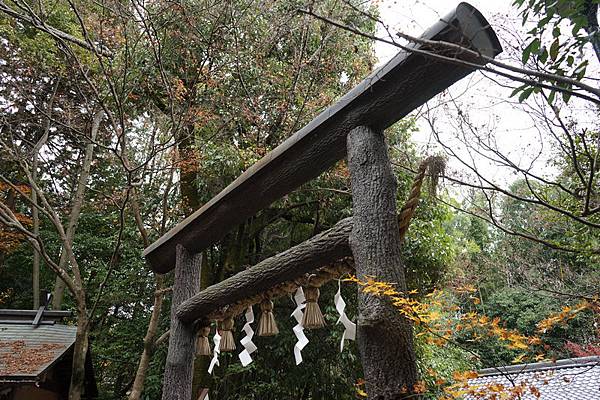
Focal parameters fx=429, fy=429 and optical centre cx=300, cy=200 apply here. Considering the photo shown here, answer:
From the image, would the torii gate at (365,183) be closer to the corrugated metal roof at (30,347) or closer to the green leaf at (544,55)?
the green leaf at (544,55)

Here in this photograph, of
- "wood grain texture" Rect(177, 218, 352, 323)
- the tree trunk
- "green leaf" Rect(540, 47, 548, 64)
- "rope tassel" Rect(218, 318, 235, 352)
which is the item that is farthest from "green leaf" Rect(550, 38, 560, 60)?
the tree trunk

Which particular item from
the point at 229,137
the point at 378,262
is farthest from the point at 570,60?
the point at 229,137

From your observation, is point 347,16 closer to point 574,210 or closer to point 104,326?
point 574,210

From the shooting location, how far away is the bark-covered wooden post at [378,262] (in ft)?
3.93

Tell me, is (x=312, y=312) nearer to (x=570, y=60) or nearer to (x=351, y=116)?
(x=351, y=116)

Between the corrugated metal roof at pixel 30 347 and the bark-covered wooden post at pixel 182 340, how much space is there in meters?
2.03

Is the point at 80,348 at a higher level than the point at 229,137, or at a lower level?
lower

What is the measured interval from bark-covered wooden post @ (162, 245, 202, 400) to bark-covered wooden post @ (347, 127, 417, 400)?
1587 mm

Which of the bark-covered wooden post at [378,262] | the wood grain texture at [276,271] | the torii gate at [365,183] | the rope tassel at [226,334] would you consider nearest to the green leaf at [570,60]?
the torii gate at [365,183]

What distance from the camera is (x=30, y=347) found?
179 inches

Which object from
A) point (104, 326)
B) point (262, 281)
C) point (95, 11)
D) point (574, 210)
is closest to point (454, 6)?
point (262, 281)

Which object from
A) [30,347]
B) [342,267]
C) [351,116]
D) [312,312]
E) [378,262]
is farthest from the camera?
[30,347]

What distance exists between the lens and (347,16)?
458 centimetres

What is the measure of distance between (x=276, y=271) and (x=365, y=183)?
0.69m
